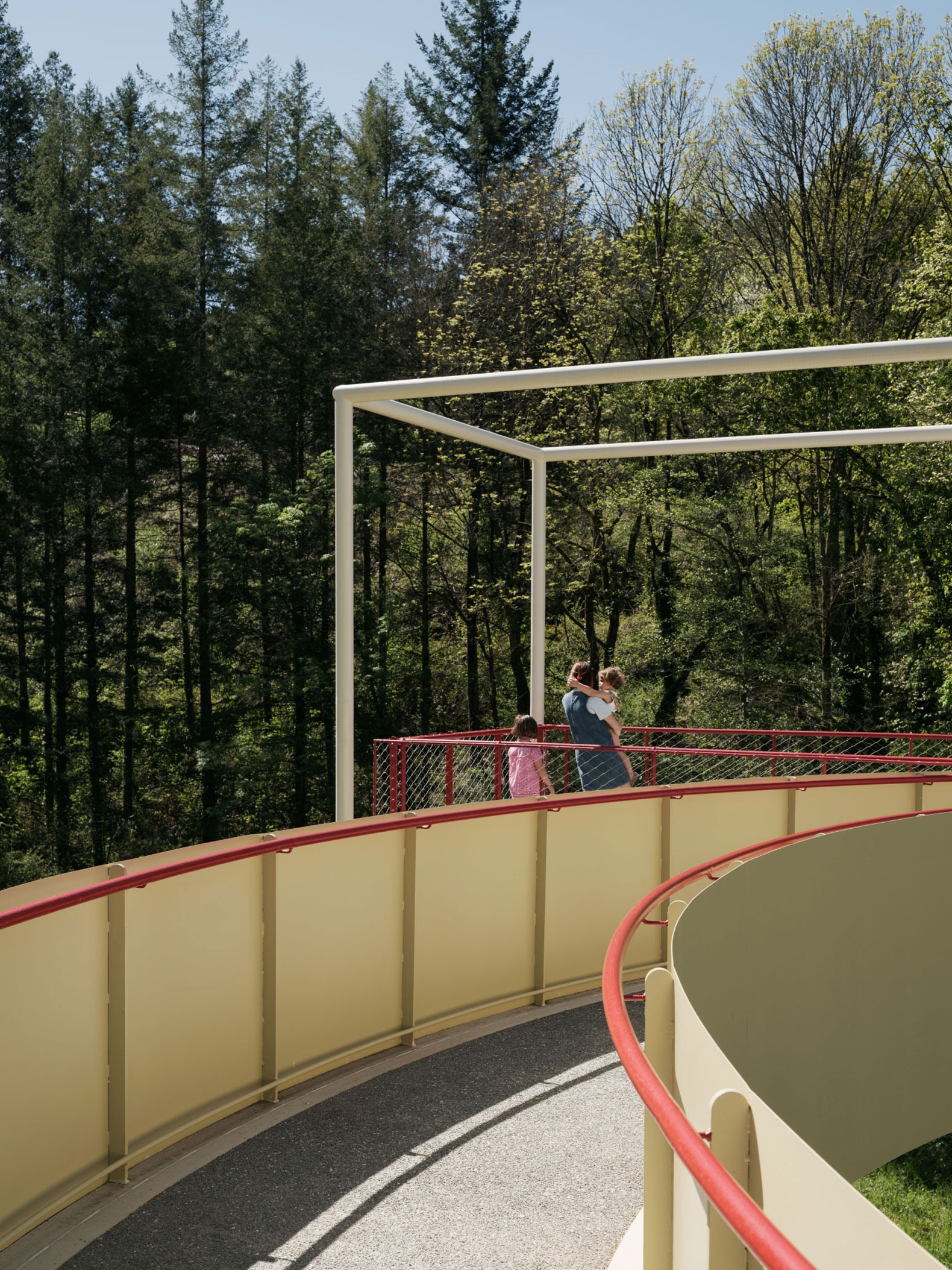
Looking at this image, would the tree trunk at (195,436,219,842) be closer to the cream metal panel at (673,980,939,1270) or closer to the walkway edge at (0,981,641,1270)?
the walkway edge at (0,981,641,1270)

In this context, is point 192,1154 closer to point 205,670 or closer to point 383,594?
point 205,670

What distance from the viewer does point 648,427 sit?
1121 inches

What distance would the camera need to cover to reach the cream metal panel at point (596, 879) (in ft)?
23.4

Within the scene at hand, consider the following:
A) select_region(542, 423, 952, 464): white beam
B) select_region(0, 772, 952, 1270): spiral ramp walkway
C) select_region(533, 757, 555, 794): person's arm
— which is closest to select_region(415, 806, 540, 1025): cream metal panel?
select_region(0, 772, 952, 1270): spiral ramp walkway

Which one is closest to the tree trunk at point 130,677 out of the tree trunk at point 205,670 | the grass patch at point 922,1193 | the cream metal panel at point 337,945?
the tree trunk at point 205,670

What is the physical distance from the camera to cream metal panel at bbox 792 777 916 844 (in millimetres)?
8602

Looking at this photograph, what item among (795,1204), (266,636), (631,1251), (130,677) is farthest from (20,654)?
(795,1204)

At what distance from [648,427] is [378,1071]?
24.1 m

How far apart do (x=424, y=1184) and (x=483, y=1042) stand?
66.0 inches

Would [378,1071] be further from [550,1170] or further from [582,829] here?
[582,829]

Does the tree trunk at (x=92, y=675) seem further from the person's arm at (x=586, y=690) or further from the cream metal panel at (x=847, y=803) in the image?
the cream metal panel at (x=847, y=803)

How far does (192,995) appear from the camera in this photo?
5000 mm

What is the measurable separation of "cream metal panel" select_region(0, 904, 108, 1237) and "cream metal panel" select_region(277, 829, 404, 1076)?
1059 mm

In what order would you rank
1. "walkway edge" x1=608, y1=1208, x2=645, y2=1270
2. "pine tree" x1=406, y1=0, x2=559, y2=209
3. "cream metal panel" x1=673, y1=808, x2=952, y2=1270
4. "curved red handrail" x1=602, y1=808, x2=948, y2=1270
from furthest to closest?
"pine tree" x1=406, y1=0, x2=559, y2=209, "cream metal panel" x1=673, y1=808, x2=952, y2=1270, "walkway edge" x1=608, y1=1208, x2=645, y2=1270, "curved red handrail" x1=602, y1=808, x2=948, y2=1270
